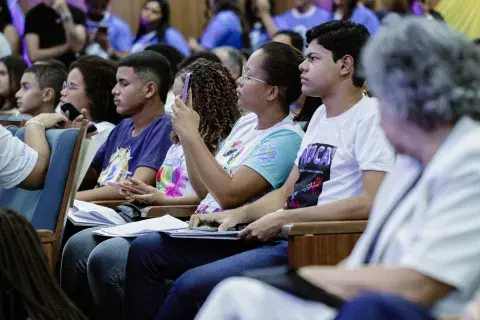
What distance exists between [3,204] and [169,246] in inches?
25.7

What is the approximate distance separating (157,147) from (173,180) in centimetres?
26

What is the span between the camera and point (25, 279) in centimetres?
240

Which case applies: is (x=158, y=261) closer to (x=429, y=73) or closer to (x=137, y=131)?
(x=137, y=131)

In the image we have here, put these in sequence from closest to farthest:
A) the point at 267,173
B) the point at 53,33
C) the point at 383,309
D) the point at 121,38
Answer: the point at 383,309, the point at 267,173, the point at 53,33, the point at 121,38

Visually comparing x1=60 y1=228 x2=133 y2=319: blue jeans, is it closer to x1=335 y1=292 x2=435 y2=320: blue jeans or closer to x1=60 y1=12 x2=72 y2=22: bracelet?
x1=335 y1=292 x2=435 y2=320: blue jeans

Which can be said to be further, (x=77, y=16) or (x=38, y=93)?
(x=77, y=16)

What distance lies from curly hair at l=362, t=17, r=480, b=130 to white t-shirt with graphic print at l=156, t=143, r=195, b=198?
1.86 metres

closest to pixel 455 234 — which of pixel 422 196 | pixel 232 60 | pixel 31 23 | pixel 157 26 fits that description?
pixel 422 196

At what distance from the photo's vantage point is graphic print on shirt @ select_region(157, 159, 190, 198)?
11.9 feet

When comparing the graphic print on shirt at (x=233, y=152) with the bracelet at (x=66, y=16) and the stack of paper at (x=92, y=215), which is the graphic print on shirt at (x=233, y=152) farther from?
the bracelet at (x=66, y=16)

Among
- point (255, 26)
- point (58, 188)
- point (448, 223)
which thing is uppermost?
point (448, 223)

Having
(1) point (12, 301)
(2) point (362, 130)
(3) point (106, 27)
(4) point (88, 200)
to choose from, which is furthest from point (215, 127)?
(3) point (106, 27)

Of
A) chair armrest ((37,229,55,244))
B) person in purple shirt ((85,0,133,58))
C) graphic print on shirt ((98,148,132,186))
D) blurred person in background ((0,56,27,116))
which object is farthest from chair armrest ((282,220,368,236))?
person in purple shirt ((85,0,133,58))

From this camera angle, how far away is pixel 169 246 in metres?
3.07
